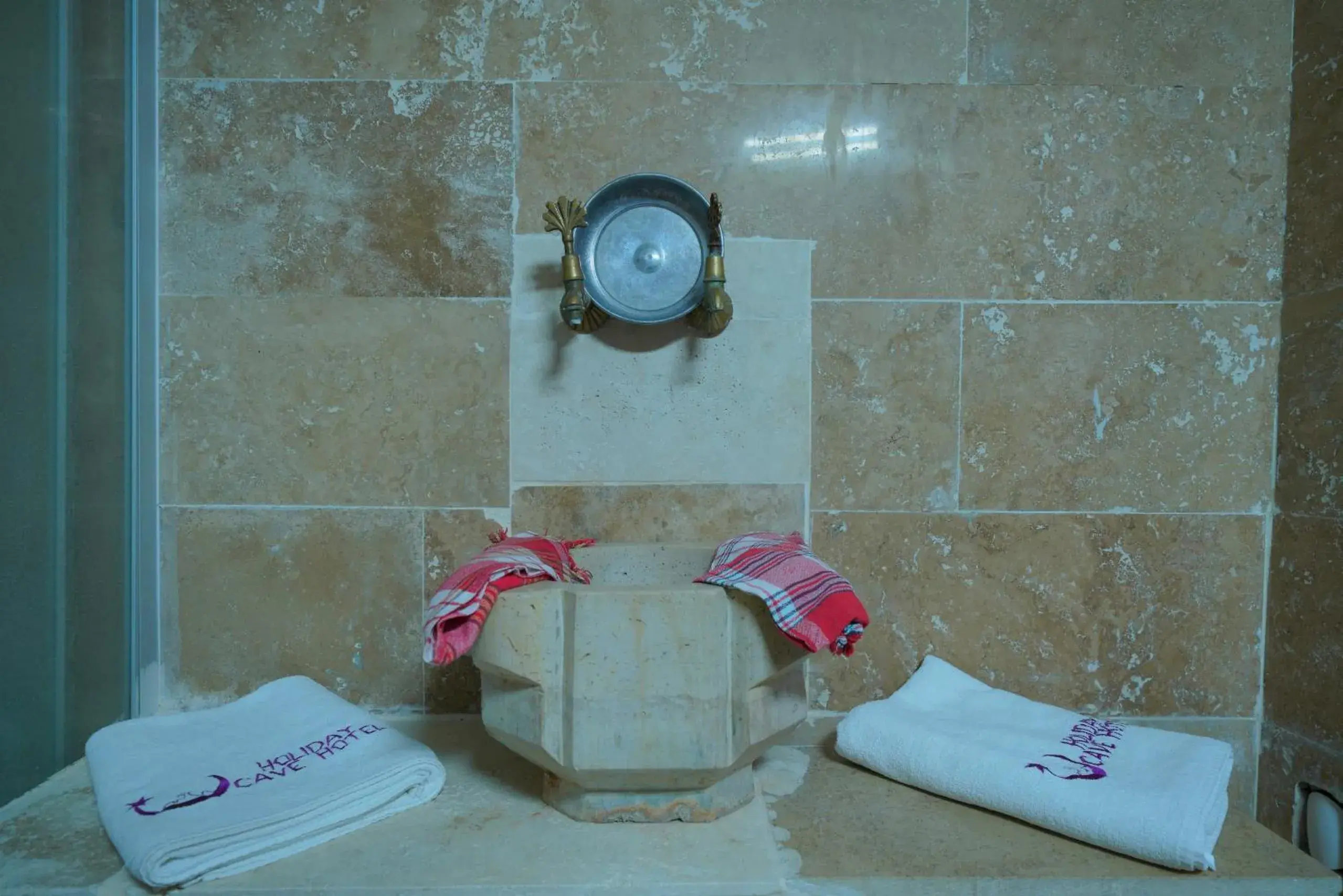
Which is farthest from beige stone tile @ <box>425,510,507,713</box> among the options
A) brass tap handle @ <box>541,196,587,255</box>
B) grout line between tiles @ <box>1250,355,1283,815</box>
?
grout line between tiles @ <box>1250,355,1283,815</box>

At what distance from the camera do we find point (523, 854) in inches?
35.1

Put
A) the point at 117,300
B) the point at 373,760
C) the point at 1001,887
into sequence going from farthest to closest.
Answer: the point at 117,300 < the point at 373,760 < the point at 1001,887

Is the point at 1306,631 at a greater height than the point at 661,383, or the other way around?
the point at 661,383

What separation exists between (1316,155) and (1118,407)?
443mm

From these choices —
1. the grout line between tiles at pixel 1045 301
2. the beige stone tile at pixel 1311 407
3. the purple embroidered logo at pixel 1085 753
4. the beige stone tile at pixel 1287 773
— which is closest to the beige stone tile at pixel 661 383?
the grout line between tiles at pixel 1045 301

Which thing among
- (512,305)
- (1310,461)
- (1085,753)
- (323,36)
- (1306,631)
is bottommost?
(1085,753)

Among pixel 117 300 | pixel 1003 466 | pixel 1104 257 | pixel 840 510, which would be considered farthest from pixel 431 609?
pixel 1104 257

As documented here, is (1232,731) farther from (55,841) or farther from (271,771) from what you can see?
(55,841)

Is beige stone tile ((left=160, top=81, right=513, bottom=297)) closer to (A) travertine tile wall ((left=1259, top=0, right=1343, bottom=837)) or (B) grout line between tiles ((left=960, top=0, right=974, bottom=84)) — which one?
(B) grout line between tiles ((left=960, top=0, right=974, bottom=84))

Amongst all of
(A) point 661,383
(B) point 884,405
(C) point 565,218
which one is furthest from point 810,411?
(C) point 565,218

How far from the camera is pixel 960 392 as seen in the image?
128cm

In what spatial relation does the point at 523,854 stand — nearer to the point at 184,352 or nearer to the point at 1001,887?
the point at 1001,887

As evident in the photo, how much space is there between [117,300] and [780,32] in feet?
3.54

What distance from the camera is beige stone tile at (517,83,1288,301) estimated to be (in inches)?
49.4
